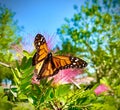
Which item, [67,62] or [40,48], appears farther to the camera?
[67,62]

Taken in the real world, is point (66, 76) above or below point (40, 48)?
below

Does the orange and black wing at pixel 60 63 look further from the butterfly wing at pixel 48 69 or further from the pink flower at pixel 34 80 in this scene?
the pink flower at pixel 34 80

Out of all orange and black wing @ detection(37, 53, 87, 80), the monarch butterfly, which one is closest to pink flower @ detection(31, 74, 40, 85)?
the monarch butterfly

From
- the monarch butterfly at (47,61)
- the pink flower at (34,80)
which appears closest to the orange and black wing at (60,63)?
the monarch butterfly at (47,61)

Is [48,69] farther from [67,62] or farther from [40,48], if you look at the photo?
[67,62]

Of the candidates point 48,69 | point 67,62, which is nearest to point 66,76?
point 48,69

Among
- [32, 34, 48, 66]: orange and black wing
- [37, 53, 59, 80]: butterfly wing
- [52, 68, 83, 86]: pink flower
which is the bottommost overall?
[52, 68, 83, 86]: pink flower

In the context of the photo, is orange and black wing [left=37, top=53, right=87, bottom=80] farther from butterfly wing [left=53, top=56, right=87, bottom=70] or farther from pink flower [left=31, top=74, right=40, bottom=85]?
pink flower [left=31, top=74, right=40, bottom=85]

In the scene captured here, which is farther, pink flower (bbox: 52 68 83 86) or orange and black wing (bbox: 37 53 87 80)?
orange and black wing (bbox: 37 53 87 80)
